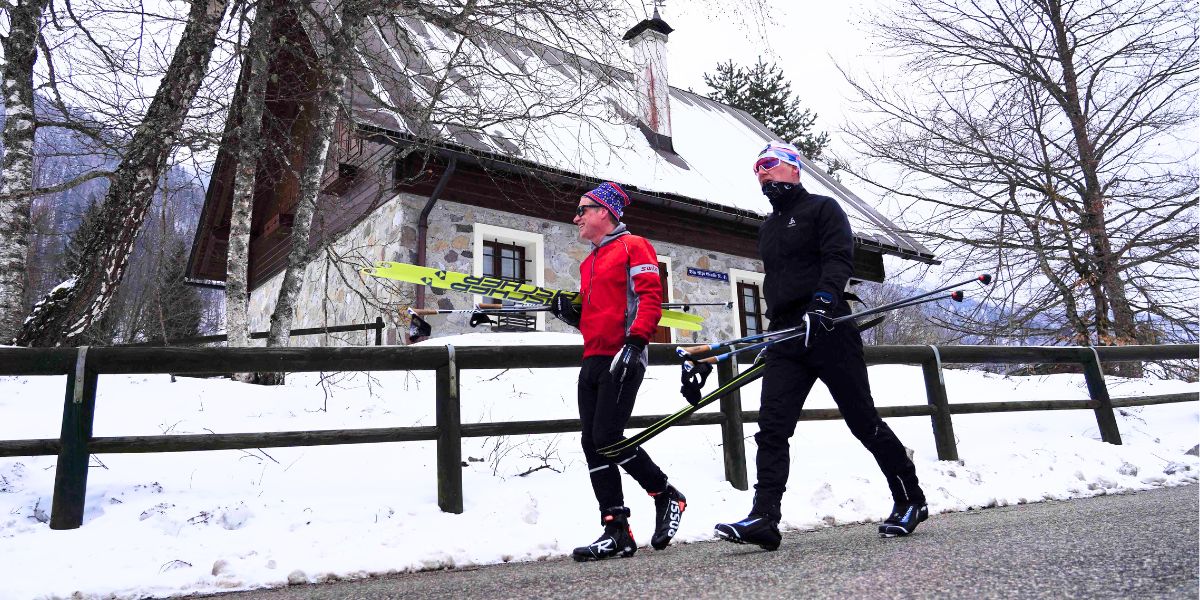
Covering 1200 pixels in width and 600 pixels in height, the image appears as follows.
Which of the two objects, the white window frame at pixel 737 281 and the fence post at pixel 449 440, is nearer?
the fence post at pixel 449 440

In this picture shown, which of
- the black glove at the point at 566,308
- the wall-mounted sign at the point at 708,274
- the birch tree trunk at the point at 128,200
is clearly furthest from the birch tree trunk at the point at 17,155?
the wall-mounted sign at the point at 708,274

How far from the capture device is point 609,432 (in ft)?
11.6

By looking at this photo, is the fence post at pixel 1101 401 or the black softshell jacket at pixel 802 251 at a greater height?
the black softshell jacket at pixel 802 251

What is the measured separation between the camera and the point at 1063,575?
238 centimetres

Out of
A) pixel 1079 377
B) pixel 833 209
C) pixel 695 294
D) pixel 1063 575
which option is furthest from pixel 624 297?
pixel 1079 377

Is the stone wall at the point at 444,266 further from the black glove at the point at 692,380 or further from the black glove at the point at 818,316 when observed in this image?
the black glove at the point at 818,316

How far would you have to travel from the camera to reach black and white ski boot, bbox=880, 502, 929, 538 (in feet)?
11.8

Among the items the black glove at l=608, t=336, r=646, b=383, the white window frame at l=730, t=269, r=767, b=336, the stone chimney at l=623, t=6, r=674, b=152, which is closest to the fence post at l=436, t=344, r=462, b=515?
the black glove at l=608, t=336, r=646, b=383

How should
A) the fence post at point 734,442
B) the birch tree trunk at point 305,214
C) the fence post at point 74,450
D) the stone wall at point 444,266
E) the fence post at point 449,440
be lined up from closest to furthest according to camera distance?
the fence post at point 74,450, the fence post at point 449,440, the fence post at point 734,442, the birch tree trunk at point 305,214, the stone wall at point 444,266

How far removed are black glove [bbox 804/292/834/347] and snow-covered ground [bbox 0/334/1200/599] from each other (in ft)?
4.34

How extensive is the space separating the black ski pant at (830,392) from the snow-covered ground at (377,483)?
74 centimetres

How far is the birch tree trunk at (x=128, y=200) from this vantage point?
5918 mm

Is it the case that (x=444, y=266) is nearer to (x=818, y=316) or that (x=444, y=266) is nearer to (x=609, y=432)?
(x=609, y=432)

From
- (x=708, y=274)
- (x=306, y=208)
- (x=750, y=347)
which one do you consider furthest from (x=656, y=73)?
(x=750, y=347)
